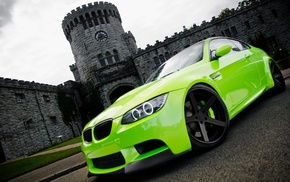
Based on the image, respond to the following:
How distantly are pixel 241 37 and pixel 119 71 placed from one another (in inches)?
708

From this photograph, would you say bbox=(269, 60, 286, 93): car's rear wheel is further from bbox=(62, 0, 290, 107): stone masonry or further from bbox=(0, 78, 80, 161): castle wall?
bbox=(62, 0, 290, 107): stone masonry

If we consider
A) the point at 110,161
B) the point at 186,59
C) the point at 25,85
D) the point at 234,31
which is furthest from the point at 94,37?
the point at 110,161

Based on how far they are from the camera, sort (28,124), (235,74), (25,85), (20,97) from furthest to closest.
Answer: (25,85)
(20,97)
(28,124)
(235,74)

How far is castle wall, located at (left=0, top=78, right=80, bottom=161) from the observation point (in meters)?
15.2

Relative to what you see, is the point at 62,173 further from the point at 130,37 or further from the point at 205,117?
the point at 130,37

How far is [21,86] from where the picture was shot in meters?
18.1

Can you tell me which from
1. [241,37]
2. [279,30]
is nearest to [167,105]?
[241,37]

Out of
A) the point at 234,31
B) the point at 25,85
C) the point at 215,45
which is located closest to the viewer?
the point at 215,45

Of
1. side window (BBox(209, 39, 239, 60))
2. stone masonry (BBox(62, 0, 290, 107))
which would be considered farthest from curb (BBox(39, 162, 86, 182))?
stone masonry (BBox(62, 0, 290, 107))

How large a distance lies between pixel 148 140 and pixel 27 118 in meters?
18.6

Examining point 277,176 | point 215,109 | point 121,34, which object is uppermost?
point 121,34

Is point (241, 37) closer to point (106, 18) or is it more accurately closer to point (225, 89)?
point (106, 18)

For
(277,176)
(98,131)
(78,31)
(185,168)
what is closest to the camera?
(277,176)

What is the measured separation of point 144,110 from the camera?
6.61ft
